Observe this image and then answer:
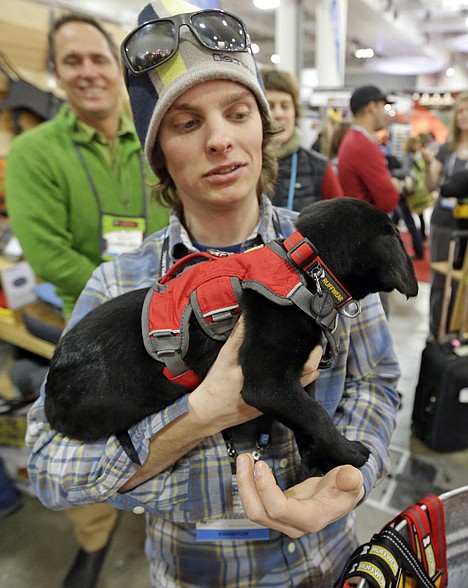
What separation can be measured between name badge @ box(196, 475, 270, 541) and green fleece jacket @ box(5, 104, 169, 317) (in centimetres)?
96

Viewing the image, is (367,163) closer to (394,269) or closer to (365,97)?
(365,97)

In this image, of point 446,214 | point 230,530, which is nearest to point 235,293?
point 230,530

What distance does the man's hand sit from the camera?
1.72 ft

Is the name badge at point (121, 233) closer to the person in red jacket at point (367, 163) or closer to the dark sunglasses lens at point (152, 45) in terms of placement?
the dark sunglasses lens at point (152, 45)

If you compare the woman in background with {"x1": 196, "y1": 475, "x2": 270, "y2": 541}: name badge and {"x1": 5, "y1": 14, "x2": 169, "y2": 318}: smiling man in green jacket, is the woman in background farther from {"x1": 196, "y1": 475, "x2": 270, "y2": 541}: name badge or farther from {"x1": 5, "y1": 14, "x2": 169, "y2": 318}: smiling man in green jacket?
{"x1": 196, "y1": 475, "x2": 270, "y2": 541}: name badge

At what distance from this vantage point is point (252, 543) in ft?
2.51

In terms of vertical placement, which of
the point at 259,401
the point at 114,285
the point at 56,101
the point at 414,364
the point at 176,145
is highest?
the point at 56,101

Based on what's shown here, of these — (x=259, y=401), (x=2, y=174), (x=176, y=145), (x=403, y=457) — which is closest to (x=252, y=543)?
(x=259, y=401)

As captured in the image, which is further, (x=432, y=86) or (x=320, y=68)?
(x=432, y=86)

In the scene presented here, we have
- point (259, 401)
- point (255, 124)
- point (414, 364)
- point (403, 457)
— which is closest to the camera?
point (259, 401)

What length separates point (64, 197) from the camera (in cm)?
147

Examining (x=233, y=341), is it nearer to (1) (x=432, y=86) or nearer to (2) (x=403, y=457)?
(2) (x=403, y=457)

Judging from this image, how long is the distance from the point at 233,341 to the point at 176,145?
35cm

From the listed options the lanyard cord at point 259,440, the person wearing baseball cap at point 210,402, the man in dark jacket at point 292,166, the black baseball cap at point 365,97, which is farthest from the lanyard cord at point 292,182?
the lanyard cord at point 259,440
